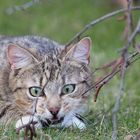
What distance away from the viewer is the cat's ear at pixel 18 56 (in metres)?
5.51

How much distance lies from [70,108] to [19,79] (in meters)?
0.53

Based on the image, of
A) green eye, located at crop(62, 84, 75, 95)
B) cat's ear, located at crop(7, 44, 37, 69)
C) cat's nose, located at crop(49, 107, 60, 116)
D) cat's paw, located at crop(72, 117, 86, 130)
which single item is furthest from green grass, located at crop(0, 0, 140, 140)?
cat's nose, located at crop(49, 107, 60, 116)

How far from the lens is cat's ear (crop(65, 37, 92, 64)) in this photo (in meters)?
5.59

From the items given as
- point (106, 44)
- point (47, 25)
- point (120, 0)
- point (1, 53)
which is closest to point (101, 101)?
point (1, 53)

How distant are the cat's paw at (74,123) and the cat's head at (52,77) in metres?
0.07

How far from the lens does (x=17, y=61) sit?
5594 mm

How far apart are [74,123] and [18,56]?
29.2 inches

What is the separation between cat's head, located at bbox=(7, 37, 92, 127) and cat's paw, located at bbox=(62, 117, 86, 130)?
72 mm

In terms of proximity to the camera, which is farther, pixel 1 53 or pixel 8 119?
pixel 1 53

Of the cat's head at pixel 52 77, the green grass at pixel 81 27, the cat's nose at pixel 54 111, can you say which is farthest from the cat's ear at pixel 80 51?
the green grass at pixel 81 27

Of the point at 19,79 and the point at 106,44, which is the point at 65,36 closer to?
the point at 106,44

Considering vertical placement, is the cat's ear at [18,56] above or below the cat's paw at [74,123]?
above

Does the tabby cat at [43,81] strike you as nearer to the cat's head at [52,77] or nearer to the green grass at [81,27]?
the cat's head at [52,77]

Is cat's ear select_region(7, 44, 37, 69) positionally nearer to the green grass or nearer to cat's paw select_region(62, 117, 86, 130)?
cat's paw select_region(62, 117, 86, 130)
